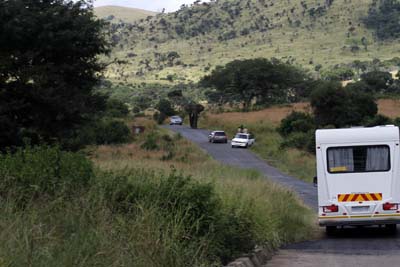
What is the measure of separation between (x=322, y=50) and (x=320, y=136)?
486 feet

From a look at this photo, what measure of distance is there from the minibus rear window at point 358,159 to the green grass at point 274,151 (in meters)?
27.4

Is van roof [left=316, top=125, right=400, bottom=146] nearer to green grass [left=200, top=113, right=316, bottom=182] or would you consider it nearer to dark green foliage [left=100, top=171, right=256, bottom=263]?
dark green foliage [left=100, top=171, right=256, bottom=263]

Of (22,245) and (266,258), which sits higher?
(22,245)

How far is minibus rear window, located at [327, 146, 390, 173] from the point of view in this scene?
20000mm

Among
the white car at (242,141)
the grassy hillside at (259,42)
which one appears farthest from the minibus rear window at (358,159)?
the grassy hillside at (259,42)

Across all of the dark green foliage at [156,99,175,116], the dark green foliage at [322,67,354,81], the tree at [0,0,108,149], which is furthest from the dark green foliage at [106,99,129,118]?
the tree at [0,0,108,149]

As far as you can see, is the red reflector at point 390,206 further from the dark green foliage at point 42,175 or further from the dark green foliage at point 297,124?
the dark green foliage at point 297,124

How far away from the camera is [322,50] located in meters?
166

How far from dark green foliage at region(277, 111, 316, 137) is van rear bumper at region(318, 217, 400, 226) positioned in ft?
185

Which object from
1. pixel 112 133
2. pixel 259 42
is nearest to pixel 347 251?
pixel 112 133

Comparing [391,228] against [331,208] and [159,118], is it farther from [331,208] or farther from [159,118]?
[159,118]

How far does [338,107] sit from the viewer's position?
7256 centimetres

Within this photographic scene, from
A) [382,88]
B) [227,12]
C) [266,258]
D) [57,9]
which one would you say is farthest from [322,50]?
[266,258]

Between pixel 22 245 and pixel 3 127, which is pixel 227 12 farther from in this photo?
pixel 22 245
